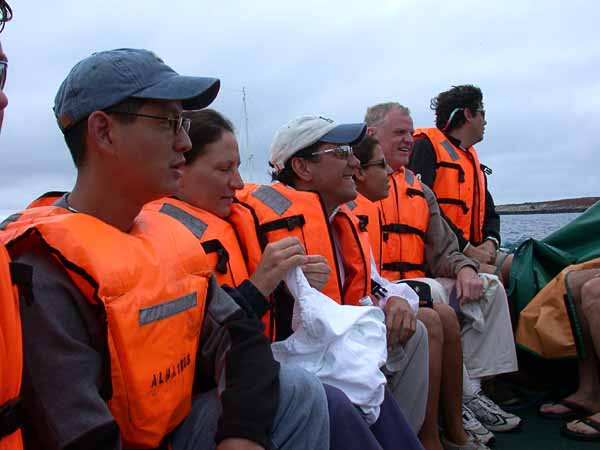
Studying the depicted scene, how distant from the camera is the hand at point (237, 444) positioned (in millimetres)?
1538

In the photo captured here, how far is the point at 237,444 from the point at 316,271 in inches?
36.8

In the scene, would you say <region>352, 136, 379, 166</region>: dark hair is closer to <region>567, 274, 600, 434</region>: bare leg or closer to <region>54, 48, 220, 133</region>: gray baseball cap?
<region>567, 274, 600, 434</region>: bare leg

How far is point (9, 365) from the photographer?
1162mm

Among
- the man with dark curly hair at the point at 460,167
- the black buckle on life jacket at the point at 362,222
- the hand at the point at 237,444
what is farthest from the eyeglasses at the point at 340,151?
the man with dark curly hair at the point at 460,167

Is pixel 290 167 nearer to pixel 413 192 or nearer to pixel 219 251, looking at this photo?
pixel 219 251

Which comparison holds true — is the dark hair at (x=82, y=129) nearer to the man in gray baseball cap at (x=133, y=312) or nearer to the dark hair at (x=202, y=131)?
the man in gray baseball cap at (x=133, y=312)

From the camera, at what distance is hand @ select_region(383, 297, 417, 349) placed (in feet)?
8.67

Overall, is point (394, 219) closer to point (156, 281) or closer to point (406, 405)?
point (406, 405)

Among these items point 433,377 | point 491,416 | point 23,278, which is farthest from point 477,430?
point 23,278

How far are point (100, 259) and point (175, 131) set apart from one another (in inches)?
17.4

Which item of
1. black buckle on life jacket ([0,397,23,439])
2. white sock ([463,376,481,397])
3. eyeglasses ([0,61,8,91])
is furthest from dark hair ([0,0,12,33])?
white sock ([463,376,481,397])

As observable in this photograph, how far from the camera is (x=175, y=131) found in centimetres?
172

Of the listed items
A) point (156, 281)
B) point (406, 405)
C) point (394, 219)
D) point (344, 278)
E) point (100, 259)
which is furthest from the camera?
point (394, 219)

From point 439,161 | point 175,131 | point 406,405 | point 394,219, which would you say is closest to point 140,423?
point 175,131
